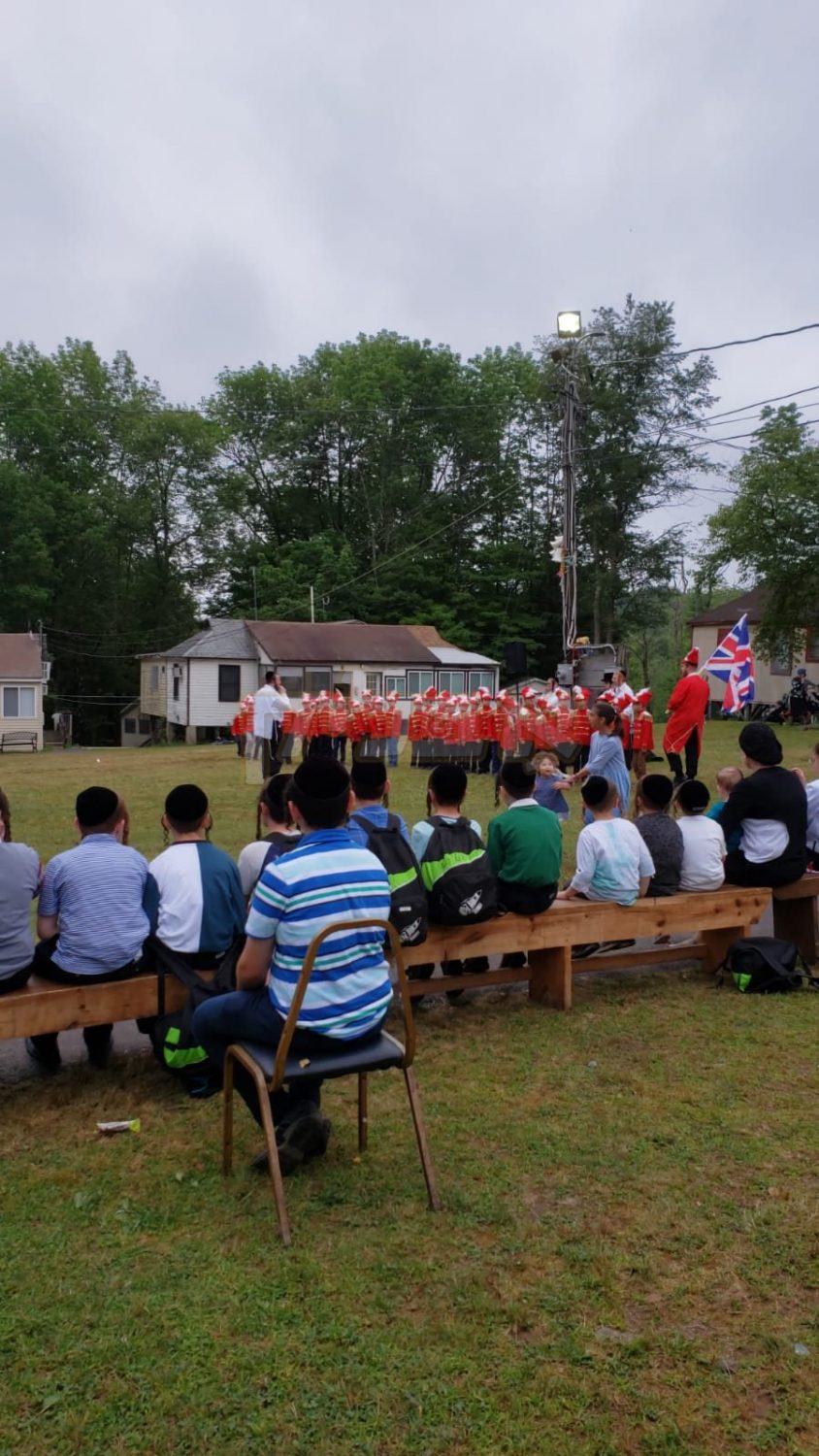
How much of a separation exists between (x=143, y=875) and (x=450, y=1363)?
8.57 feet

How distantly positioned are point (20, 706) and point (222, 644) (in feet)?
27.1

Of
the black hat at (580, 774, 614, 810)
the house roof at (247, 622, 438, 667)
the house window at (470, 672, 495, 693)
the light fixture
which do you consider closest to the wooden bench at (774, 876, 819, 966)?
the black hat at (580, 774, 614, 810)

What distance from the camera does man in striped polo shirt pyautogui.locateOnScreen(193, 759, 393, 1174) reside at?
3.38 metres

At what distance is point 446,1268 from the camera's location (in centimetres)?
314

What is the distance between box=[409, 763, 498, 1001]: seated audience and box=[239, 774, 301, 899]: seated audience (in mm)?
718

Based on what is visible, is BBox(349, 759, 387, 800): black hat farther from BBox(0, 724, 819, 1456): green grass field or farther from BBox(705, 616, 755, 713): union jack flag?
BBox(705, 616, 755, 713): union jack flag

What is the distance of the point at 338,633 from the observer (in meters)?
41.2

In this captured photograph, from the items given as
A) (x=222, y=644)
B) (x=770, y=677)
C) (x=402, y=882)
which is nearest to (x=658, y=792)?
(x=402, y=882)

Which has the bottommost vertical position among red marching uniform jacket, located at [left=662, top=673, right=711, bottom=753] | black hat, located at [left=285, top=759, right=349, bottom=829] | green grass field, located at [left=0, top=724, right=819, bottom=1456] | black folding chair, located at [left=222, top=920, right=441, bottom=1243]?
green grass field, located at [left=0, top=724, right=819, bottom=1456]

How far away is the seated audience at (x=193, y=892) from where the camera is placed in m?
4.52

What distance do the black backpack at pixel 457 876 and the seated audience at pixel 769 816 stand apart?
1.99 m

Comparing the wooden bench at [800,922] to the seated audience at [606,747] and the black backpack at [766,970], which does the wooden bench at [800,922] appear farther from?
the seated audience at [606,747]

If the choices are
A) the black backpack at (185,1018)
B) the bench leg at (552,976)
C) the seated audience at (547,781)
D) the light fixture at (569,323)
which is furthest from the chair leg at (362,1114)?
the light fixture at (569,323)

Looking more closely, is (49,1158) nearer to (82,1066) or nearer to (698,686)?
(82,1066)
